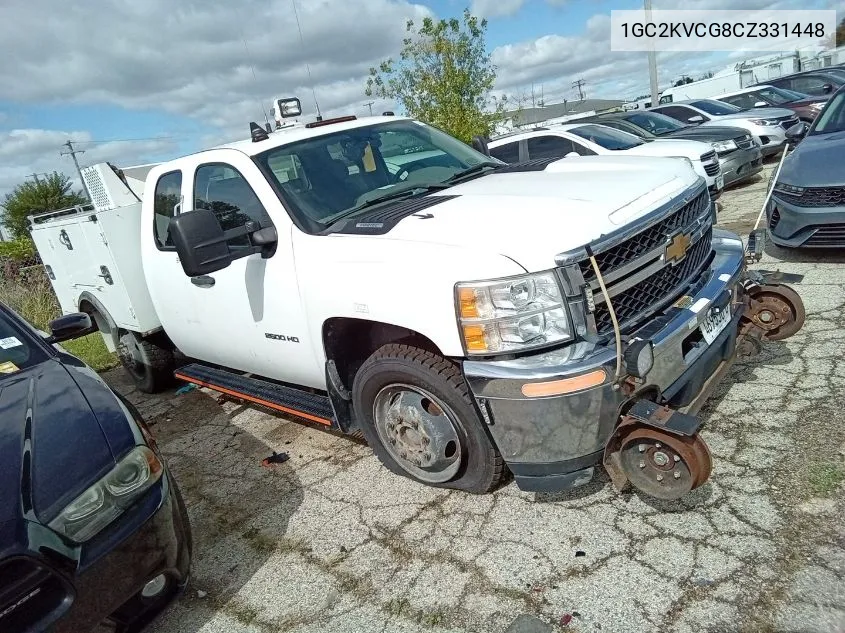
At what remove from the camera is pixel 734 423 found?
10.8ft

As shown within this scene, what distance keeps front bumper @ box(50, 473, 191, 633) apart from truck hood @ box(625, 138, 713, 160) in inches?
317

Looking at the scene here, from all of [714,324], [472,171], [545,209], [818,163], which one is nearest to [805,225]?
[818,163]

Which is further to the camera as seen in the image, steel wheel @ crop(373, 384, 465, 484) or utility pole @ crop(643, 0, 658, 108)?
utility pole @ crop(643, 0, 658, 108)

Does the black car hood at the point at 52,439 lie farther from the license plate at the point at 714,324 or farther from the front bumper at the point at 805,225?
the front bumper at the point at 805,225

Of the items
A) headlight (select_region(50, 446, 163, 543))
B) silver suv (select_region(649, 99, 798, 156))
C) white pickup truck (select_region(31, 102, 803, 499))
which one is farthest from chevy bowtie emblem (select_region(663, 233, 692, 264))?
silver suv (select_region(649, 99, 798, 156))

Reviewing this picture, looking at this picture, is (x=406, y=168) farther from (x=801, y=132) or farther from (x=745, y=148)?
(x=745, y=148)

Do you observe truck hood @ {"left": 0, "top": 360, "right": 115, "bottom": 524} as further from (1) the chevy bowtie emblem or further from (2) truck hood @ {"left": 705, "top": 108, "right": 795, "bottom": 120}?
(2) truck hood @ {"left": 705, "top": 108, "right": 795, "bottom": 120}

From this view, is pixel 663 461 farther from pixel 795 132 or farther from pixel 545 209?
pixel 795 132

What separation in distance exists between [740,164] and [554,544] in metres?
9.39

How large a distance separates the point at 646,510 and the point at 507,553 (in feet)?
2.26

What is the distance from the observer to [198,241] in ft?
9.83

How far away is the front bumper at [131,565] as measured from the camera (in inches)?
83.8

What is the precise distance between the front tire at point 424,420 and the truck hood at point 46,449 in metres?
1.24

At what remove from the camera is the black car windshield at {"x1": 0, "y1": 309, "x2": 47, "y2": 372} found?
123 inches
